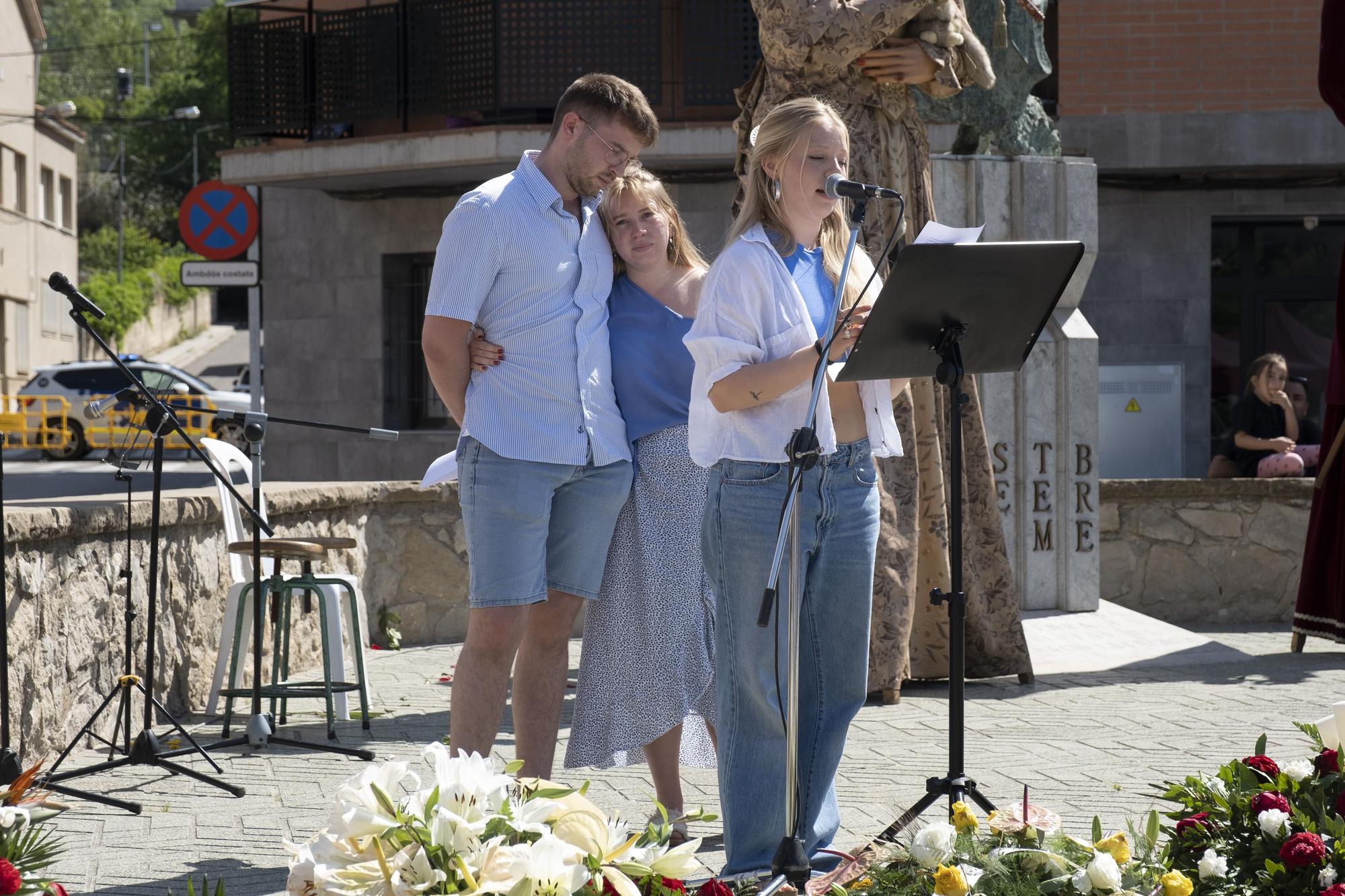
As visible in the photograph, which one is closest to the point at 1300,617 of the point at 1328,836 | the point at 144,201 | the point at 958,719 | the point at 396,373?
the point at 958,719

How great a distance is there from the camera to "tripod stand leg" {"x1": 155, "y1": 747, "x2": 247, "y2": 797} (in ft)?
16.3

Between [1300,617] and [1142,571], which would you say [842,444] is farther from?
[1142,571]

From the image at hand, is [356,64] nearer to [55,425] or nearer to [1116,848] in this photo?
[1116,848]

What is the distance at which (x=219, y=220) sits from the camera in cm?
1187

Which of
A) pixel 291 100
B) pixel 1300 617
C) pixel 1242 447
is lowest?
pixel 1300 617

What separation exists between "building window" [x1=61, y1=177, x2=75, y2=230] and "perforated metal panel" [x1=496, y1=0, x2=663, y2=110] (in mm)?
34393

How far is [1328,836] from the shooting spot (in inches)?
115

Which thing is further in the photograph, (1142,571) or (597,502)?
(1142,571)

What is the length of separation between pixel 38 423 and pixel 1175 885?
31.2 meters

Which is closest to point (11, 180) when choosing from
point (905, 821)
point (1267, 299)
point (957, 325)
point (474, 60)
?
point (474, 60)

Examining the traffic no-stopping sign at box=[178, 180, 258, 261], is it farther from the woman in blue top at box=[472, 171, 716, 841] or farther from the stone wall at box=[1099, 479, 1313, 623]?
the woman in blue top at box=[472, 171, 716, 841]

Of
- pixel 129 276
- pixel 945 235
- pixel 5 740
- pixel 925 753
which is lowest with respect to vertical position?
pixel 925 753

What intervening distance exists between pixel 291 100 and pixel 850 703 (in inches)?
591

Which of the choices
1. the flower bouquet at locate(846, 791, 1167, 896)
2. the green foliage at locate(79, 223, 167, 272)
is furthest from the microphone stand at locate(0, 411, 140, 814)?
the green foliage at locate(79, 223, 167, 272)
